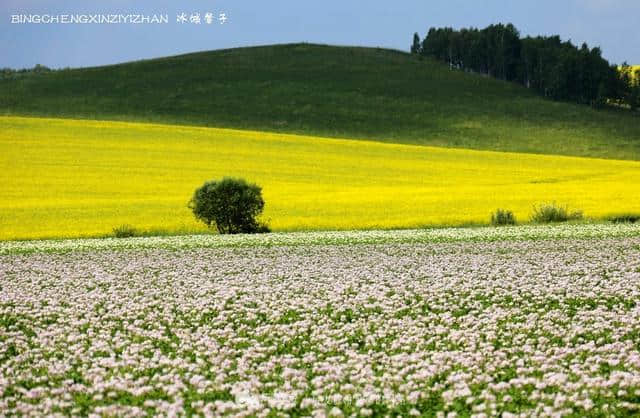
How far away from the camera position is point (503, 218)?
129 ft

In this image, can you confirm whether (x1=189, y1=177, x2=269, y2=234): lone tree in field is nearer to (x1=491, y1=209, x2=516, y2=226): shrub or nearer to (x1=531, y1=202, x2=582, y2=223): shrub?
(x1=491, y1=209, x2=516, y2=226): shrub

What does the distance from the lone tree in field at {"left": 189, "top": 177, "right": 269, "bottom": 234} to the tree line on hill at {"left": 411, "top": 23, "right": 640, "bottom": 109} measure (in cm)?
8982

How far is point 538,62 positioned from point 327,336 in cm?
12832

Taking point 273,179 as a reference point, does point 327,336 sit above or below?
below

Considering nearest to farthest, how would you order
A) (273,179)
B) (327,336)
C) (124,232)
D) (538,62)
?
(327,336)
(124,232)
(273,179)
(538,62)

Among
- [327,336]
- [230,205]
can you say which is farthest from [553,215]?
[327,336]

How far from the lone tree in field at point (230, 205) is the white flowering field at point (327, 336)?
14.0 metres

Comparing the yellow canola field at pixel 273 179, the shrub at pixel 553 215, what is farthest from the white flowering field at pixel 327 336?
the yellow canola field at pixel 273 179

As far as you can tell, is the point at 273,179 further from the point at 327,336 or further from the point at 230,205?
the point at 327,336

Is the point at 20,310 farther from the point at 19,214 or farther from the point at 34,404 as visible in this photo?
the point at 19,214

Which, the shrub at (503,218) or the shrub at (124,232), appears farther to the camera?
the shrub at (503,218)

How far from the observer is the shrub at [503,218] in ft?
128

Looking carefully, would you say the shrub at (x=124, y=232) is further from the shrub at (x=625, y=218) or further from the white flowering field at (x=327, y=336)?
the shrub at (x=625, y=218)

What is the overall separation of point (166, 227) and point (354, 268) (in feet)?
59.0
